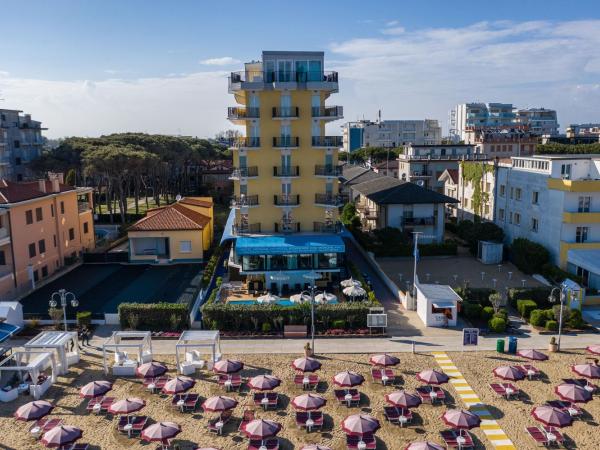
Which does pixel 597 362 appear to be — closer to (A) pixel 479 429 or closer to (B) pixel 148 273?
(A) pixel 479 429

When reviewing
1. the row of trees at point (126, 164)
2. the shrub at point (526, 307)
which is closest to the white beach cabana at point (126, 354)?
the shrub at point (526, 307)

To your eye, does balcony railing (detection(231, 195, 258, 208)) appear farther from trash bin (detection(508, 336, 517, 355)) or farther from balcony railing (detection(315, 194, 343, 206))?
trash bin (detection(508, 336, 517, 355))

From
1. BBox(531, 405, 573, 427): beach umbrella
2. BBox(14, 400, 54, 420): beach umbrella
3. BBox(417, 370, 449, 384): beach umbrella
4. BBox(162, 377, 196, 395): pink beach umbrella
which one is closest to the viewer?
BBox(531, 405, 573, 427): beach umbrella

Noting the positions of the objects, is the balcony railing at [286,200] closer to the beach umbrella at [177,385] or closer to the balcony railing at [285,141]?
the balcony railing at [285,141]

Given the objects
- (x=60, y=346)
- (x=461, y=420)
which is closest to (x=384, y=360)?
(x=461, y=420)

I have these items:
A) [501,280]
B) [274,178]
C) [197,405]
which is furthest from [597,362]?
[274,178]

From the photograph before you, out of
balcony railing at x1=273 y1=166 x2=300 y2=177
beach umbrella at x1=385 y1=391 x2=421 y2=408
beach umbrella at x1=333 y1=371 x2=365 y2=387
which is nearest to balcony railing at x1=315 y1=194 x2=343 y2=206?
balcony railing at x1=273 y1=166 x2=300 y2=177
